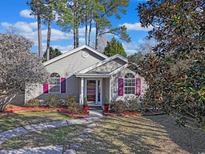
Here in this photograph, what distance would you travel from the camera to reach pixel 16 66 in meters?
17.9

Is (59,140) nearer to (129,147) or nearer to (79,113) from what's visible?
(129,147)

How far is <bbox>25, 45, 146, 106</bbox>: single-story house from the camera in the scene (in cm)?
2311

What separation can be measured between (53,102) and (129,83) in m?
6.49

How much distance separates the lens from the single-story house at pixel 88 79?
23109mm

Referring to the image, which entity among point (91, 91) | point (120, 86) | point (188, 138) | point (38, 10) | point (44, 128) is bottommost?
point (188, 138)

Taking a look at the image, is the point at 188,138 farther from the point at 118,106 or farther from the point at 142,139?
the point at 118,106

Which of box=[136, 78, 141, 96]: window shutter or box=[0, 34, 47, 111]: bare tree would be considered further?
box=[136, 78, 141, 96]: window shutter

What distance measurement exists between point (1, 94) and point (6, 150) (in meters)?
10.6

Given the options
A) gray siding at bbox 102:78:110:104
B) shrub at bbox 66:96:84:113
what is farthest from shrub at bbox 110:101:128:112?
gray siding at bbox 102:78:110:104

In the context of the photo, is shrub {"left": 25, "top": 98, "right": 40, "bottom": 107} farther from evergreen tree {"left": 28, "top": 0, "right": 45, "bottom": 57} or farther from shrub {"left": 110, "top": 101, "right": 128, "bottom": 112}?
evergreen tree {"left": 28, "top": 0, "right": 45, "bottom": 57}

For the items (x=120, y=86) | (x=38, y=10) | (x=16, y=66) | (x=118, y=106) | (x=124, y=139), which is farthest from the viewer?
(x=38, y=10)

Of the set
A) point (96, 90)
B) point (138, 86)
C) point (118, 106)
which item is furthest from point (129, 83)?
point (118, 106)

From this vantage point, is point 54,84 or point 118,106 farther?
point 54,84

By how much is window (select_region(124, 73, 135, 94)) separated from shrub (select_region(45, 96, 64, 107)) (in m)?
5.57
